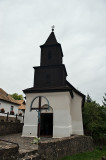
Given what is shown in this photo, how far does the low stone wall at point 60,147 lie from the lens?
25.4 ft

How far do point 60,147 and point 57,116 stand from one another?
503 centimetres

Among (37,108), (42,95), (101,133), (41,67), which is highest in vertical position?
(41,67)

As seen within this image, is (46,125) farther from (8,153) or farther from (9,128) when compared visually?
(8,153)

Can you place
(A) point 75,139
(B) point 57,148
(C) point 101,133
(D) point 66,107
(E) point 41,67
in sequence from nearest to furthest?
(B) point 57,148 → (A) point 75,139 → (D) point 66,107 → (E) point 41,67 → (C) point 101,133

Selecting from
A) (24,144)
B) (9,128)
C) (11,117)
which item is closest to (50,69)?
(9,128)

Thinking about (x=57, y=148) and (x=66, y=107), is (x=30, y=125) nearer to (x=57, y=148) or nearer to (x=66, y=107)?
(x=66, y=107)

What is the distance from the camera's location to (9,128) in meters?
15.4

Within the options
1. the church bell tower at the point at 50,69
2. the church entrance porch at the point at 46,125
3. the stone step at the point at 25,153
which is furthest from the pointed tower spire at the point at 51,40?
the stone step at the point at 25,153

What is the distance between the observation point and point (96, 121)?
19.7m

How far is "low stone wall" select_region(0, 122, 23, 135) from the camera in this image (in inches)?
557

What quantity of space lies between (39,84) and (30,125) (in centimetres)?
466

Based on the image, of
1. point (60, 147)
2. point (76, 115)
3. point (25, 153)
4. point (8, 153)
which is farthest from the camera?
point (76, 115)

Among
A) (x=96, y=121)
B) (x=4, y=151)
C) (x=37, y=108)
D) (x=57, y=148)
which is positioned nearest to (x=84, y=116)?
(x=96, y=121)

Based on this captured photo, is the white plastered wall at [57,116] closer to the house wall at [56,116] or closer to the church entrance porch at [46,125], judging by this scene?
the house wall at [56,116]
